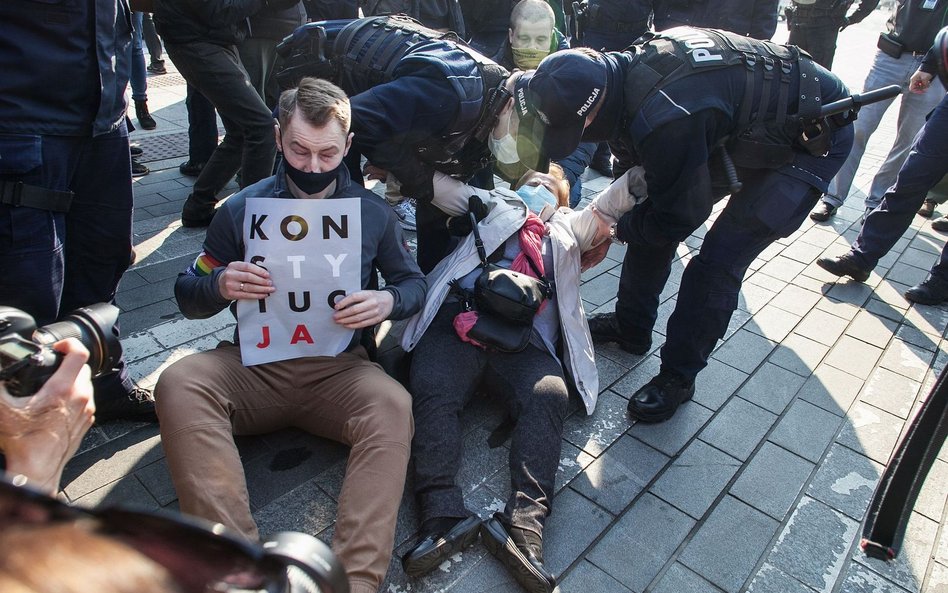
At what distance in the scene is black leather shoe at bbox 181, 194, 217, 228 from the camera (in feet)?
14.3

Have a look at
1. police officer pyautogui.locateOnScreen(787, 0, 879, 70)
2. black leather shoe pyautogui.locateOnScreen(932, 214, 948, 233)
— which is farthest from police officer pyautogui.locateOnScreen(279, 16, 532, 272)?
black leather shoe pyautogui.locateOnScreen(932, 214, 948, 233)

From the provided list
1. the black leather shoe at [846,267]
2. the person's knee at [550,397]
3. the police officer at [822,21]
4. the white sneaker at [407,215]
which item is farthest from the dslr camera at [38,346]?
the police officer at [822,21]

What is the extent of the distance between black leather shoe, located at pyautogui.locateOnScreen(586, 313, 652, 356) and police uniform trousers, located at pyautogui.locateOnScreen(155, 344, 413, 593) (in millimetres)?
1469

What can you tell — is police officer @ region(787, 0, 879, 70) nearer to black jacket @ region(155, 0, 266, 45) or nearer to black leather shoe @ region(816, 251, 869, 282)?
black leather shoe @ region(816, 251, 869, 282)

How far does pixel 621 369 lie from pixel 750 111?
1.38m

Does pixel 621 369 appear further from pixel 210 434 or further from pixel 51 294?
pixel 51 294

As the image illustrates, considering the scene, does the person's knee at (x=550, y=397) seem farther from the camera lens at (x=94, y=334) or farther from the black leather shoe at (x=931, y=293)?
the black leather shoe at (x=931, y=293)

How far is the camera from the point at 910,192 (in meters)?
4.30

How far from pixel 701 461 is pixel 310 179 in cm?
196

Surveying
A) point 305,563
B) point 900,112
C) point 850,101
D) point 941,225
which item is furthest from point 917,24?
point 305,563

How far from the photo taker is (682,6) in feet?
17.3

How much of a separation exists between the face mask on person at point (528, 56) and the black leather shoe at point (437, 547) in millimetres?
2959

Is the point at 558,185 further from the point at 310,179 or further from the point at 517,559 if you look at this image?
A: the point at 517,559

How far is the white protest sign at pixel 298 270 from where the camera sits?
7.81 feet
